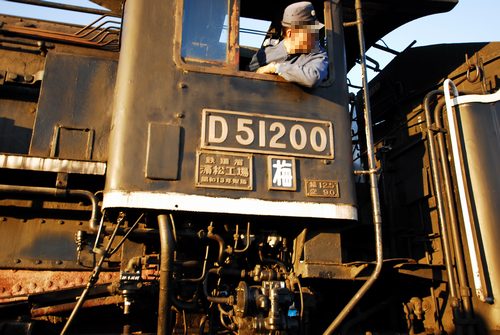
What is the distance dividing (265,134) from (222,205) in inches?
23.6

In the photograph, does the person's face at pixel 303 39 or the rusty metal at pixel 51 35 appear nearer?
the person's face at pixel 303 39

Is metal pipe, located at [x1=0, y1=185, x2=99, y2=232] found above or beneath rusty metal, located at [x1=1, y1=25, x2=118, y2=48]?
beneath

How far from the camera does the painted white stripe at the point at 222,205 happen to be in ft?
8.92

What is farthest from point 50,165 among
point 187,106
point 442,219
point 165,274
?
point 442,219

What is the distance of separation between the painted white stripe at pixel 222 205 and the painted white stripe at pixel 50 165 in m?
0.39

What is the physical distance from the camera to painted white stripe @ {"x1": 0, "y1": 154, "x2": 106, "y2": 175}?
2.99 m

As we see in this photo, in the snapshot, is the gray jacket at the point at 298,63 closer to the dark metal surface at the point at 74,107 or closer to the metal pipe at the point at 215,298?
the dark metal surface at the point at 74,107

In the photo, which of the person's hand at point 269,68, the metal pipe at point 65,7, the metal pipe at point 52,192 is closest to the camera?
the metal pipe at point 52,192

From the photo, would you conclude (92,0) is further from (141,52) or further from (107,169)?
(107,169)

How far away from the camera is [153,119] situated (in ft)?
9.52

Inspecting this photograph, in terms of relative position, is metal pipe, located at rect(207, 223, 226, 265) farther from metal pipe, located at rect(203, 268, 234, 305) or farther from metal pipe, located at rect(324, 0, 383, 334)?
metal pipe, located at rect(324, 0, 383, 334)

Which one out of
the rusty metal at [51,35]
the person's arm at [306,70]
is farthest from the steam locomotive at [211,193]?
the rusty metal at [51,35]

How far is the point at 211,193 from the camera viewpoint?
2.82 m

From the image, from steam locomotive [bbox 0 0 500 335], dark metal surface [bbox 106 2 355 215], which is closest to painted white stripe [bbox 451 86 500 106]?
steam locomotive [bbox 0 0 500 335]
